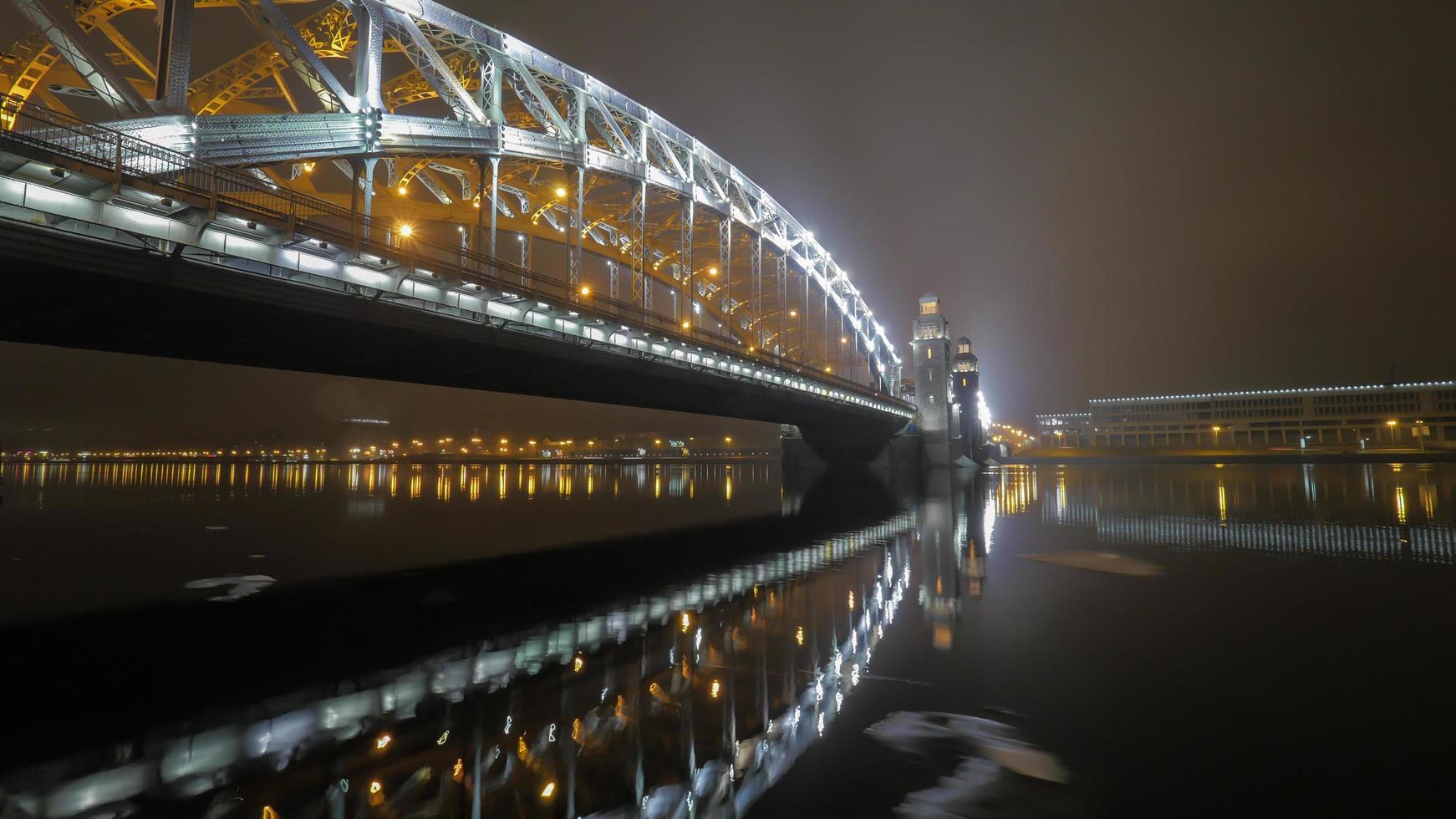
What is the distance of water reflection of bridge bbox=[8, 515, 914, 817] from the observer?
425 cm

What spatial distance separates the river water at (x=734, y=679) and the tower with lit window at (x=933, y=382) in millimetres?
62922

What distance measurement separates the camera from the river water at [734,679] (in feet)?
14.1

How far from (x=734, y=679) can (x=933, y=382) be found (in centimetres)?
7759

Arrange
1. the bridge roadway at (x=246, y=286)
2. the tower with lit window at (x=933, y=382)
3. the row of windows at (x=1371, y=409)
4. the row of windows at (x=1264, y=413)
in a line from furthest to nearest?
the row of windows at (x=1264, y=413) → the row of windows at (x=1371, y=409) → the tower with lit window at (x=933, y=382) → the bridge roadway at (x=246, y=286)

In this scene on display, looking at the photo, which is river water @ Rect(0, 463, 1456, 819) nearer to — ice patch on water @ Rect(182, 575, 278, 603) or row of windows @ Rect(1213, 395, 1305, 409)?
ice patch on water @ Rect(182, 575, 278, 603)

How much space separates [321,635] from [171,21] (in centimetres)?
1818

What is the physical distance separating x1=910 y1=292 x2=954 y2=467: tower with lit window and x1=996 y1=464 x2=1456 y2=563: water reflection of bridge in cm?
3843

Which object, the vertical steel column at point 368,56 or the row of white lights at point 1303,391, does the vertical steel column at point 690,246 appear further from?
the row of white lights at point 1303,391

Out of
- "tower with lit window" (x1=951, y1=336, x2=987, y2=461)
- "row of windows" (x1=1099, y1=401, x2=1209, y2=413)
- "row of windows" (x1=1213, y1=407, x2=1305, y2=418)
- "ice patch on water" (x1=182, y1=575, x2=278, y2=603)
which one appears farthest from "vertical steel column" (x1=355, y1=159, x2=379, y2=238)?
"row of windows" (x1=1213, y1=407, x2=1305, y2=418)

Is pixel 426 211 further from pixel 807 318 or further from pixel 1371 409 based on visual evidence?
pixel 1371 409

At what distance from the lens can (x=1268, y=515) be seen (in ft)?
69.0

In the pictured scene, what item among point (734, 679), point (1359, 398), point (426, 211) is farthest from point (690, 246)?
point (1359, 398)

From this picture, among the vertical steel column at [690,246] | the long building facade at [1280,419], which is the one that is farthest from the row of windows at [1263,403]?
the vertical steel column at [690,246]

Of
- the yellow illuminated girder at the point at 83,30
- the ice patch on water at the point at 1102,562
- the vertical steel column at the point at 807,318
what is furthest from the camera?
the vertical steel column at the point at 807,318
